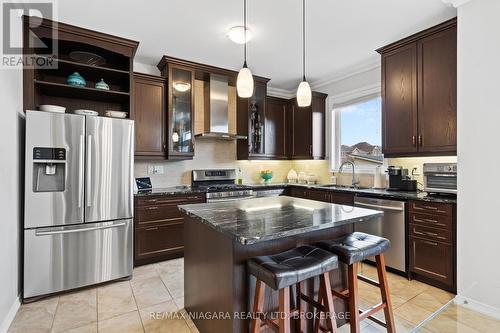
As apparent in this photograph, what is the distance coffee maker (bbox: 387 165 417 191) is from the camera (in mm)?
3250

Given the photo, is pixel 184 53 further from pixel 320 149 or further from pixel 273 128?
pixel 320 149

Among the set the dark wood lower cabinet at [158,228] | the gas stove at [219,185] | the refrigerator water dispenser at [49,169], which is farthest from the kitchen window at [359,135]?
the refrigerator water dispenser at [49,169]

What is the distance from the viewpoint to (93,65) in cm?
315

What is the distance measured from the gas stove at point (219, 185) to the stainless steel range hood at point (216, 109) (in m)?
0.61

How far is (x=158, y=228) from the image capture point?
11.2 ft

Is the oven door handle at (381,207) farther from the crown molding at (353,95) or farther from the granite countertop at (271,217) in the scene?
the crown molding at (353,95)

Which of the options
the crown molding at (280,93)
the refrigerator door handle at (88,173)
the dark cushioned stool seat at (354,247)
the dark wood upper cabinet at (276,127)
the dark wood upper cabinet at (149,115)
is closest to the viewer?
the dark cushioned stool seat at (354,247)

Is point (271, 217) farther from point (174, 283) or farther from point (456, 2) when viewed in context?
point (456, 2)

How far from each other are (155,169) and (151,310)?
213cm

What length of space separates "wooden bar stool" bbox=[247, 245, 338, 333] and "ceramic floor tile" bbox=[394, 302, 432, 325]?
0.96 metres

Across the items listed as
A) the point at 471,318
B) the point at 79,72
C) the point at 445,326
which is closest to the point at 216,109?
the point at 79,72

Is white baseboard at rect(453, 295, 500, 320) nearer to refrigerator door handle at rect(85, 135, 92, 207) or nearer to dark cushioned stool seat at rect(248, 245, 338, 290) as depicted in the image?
dark cushioned stool seat at rect(248, 245, 338, 290)

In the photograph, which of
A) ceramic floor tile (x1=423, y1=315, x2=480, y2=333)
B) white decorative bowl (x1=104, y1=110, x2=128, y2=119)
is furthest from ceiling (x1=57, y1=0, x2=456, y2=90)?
ceramic floor tile (x1=423, y1=315, x2=480, y2=333)

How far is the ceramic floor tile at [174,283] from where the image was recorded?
2.63 metres
